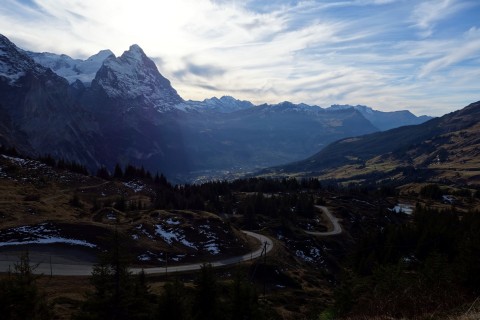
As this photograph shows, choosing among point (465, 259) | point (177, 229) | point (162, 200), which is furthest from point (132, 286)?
point (162, 200)

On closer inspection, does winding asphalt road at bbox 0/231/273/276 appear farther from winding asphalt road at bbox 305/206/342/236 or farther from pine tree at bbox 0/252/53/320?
winding asphalt road at bbox 305/206/342/236

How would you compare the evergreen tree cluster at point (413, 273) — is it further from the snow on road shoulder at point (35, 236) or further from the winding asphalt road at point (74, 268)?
the snow on road shoulder at point (35, 236)

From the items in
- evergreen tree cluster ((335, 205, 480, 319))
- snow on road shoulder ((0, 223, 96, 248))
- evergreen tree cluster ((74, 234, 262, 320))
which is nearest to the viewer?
evergreen tree cluster ((335, 205, 480, 319))

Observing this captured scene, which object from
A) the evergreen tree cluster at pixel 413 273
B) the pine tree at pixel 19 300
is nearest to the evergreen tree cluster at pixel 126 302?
the pine tree at pixel 19 300

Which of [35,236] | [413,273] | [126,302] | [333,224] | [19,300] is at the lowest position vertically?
[333,224]

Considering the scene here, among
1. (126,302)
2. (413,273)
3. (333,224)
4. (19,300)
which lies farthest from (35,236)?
(333,224)

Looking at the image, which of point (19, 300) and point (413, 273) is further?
point (413, 273)

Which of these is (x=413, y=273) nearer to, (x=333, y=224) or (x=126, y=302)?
(x=126, y=302)

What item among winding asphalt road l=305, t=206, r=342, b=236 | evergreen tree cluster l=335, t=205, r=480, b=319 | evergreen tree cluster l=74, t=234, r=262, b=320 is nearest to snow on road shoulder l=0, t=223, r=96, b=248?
evergreen tree cluster l=74, t=234, r=262, b=320

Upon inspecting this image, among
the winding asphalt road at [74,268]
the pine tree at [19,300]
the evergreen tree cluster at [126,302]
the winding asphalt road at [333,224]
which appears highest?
the pine tree at [19,300]

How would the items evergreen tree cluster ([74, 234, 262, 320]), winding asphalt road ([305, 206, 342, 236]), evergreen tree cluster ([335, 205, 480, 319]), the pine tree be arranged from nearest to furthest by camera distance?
evergreen tree cluster ([335, 205, 480, 319])
the pine tree
evergreen tree cluster ([74, 234, 262, 320])
winding asphalt road ([305, 206, 342, 236])

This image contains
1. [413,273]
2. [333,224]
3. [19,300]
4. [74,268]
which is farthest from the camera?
[333,224]

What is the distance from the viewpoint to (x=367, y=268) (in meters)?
82.1

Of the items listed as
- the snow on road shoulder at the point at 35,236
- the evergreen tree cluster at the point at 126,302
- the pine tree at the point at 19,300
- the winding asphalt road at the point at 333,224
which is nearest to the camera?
the pine tree at the point at 19,300
